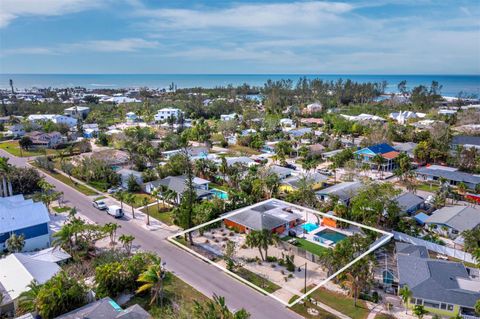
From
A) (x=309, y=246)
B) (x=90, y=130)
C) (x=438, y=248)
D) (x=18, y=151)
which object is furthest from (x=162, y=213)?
(x=90, y=130)

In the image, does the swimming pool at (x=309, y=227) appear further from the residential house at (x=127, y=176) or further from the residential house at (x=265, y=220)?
the residential house at (x=127, y=176)

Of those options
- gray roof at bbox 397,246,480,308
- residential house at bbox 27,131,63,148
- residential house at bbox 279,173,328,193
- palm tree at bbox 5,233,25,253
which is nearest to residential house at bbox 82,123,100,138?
residential house at bbox 27,131,63,148

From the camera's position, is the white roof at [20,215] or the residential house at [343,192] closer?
the white roof at [20,215]

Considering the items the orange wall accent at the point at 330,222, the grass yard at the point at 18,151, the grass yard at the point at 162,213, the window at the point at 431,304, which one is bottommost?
the window at the point at 431,304

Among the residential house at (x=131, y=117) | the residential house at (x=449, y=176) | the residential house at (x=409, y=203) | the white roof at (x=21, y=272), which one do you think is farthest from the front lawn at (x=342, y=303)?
the residential house at (x=131, y=117)

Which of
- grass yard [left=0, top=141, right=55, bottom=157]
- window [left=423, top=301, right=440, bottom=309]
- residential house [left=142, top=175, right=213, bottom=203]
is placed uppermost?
grass yard [left=0, top=141, right=55, bottom=157]

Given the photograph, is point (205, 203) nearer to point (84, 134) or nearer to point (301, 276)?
point (301, 276)

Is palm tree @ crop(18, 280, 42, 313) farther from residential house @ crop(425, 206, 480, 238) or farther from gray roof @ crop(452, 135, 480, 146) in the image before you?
gray roof @ crop(452, 135, 480, 146)
